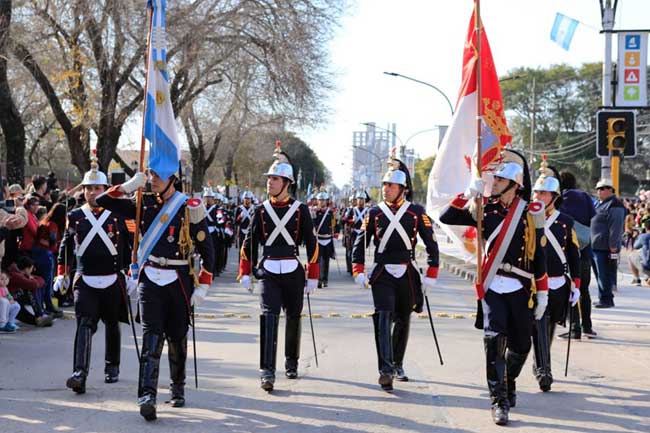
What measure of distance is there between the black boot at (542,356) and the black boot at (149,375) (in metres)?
3.41

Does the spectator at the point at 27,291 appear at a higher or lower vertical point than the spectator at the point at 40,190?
lower

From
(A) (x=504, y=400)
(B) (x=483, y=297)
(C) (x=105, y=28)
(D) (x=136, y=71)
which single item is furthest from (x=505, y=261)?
(D) (x=136, y=71)

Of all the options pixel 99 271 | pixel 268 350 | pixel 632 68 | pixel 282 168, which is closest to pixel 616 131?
pixel 632 68

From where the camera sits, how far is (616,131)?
15.1 m

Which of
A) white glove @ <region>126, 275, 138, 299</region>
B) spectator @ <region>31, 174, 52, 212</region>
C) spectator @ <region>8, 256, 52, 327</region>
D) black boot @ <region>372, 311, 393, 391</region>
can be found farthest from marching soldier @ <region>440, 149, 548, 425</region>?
spectator @ <region>31, 174, 52, 212</region>

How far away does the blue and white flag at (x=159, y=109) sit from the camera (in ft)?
24.7

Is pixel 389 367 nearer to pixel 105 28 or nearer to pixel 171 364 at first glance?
pixel 171 364

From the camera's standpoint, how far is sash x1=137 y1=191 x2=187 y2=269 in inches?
282

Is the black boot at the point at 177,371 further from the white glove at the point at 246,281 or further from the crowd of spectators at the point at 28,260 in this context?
the crowd of spectators at the point at 28,260

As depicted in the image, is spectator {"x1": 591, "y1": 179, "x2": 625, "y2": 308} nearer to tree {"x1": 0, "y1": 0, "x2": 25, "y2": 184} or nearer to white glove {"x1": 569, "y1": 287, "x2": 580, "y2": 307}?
white glove {"x1": 569, "y1": 287, "x2": 580, "y2": 307}

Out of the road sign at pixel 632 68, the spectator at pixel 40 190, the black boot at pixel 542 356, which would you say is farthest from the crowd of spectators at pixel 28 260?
the road sign at pixel 632 68

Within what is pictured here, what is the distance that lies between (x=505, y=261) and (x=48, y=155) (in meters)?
52.6

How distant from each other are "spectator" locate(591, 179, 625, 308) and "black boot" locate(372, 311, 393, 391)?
6.62m

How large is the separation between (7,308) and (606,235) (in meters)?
8.82
